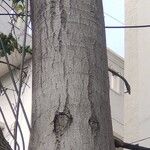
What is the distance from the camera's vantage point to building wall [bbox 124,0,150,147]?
5930 millimetres

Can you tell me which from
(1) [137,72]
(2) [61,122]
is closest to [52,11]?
(2) [61,122]

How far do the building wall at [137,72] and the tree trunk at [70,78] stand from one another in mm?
3986

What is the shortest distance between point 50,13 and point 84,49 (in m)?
0.20

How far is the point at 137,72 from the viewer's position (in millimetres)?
6352

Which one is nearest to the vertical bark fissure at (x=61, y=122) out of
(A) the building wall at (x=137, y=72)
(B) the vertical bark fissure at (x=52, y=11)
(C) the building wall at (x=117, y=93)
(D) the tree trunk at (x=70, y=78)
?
(D) the tree trunk at (x=70, y=78)

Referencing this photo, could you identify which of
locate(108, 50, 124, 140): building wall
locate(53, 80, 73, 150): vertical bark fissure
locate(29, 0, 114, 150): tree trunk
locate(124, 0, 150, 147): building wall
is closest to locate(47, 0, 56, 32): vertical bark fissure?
locate(29, 0, 114, 150): tree trunk

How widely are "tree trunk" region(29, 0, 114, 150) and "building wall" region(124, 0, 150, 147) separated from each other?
399 cm

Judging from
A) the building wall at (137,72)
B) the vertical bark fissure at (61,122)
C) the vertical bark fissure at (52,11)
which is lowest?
the vertical bark fissure at (61,122)

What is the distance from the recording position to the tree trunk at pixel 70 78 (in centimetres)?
153

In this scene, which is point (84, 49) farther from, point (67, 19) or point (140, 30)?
point (140, 30)

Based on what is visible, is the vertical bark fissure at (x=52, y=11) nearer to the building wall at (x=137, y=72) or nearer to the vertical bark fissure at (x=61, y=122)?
the vertical bark fissure at (x=61, y=122)

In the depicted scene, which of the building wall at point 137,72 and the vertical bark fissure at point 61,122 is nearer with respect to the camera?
the vertical bark fissure at point 61,122

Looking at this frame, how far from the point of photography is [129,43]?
6.77m

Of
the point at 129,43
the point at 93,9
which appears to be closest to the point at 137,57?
the point at 129,43
